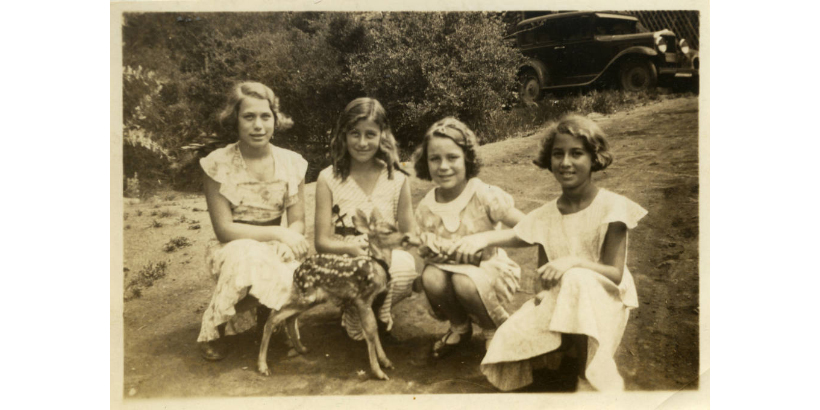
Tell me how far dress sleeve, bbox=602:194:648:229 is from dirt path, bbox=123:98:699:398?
0.06m

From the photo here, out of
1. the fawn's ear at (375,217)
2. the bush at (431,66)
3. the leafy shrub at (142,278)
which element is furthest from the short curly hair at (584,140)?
the leafy shrub at (142,278)

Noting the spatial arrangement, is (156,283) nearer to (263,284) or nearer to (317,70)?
(263,284)

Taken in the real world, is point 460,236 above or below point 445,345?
above

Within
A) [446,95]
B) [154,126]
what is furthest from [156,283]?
[446,95]

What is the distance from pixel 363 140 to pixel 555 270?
5.21ft

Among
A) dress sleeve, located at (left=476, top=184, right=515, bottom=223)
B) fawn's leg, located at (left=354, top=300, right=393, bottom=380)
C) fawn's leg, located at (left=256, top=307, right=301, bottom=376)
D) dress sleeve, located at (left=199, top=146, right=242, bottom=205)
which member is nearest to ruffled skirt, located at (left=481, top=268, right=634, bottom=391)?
dress sleeve, located at (left=476, top=184, right=515, bottom=223)

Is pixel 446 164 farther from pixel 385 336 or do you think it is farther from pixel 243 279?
pixel 243 279

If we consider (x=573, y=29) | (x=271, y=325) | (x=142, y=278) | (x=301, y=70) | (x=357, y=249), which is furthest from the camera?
(x=573, y=29)

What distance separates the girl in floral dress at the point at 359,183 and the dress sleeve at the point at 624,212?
1354mm

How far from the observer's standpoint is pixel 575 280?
4164 mm

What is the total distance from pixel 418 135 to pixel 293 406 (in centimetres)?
206

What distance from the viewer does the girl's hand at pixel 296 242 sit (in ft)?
14.0

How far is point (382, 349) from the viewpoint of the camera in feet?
13.9

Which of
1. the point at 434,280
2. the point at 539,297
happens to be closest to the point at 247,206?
the point at 434,280
